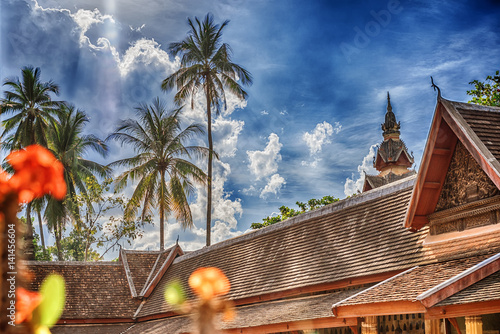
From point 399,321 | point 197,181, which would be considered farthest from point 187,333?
point 197,181

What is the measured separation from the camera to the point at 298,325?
1105 cm

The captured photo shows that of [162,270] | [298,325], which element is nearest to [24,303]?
[298,325]

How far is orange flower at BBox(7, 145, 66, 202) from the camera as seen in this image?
2.40 feet

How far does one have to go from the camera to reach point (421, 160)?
10016 mm

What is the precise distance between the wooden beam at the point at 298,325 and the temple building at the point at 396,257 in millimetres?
24

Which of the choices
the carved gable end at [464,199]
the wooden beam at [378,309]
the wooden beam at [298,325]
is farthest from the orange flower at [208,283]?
the wooden beam at [298,325]

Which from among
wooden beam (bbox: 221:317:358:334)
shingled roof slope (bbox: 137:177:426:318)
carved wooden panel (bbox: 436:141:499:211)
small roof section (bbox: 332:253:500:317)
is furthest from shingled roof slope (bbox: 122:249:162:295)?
carved wooden panel (bbox: 436:141:499:211)

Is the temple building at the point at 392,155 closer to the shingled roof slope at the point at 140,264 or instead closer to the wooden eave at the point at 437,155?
the shingled roof slope at the point at 140,264

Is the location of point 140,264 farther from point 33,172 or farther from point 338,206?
point 33,172

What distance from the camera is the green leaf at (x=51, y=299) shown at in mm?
778

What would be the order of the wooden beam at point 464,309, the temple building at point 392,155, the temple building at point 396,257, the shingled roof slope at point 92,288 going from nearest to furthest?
the wooden beam at point 464,309 → the temple building at point 396,257 → the shingled roof slope at point 92,288 → the temple building at point 392,155

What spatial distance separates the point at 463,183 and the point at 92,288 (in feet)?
57.5

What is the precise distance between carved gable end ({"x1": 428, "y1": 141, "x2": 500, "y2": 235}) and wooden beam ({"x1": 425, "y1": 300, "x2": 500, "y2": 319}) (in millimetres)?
2052

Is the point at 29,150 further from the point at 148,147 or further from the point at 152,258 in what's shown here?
the point at 148,147
